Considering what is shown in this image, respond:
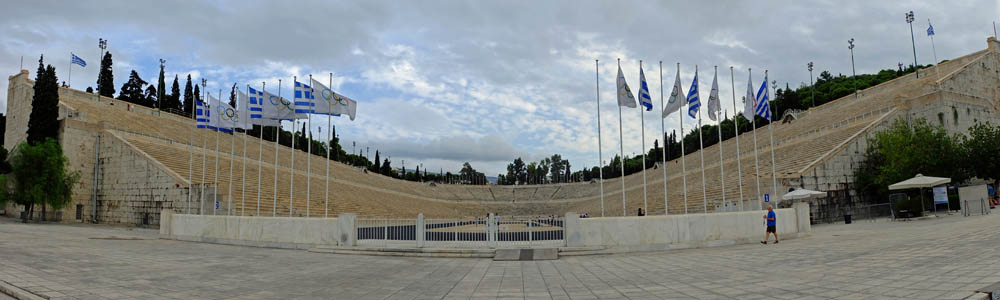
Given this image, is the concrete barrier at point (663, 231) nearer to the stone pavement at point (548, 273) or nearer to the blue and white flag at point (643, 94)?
the stone pavement at point (548, 273)

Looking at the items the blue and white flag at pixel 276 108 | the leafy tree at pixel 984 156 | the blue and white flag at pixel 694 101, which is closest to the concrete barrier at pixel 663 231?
the blue and white flag at pixel 694 101

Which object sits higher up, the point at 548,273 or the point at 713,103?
the point at 713,103

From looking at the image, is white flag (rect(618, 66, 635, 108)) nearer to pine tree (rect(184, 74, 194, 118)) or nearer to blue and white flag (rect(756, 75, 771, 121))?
blue and white flag (rect(756, 75, 771, 121))

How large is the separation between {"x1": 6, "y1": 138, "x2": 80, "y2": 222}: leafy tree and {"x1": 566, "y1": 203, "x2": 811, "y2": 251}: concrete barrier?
36.2 m

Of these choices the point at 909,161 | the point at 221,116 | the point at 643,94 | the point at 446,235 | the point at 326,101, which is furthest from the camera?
the point at 909,161

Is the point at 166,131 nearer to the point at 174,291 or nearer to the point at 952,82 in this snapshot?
the point at 174,291

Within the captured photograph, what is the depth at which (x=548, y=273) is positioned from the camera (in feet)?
36.1

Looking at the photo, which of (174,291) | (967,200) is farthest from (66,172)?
(967,200)

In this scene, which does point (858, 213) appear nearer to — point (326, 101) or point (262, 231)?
point (326, 101)

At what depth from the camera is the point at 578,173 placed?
135m

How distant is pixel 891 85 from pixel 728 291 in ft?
201

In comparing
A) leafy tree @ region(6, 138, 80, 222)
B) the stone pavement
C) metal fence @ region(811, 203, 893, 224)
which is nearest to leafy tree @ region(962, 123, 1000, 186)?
metal fence @ region(811, 203, 893, 224)

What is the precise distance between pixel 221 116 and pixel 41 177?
16.6m

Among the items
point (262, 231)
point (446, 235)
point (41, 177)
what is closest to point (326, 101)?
point (262, 231)
